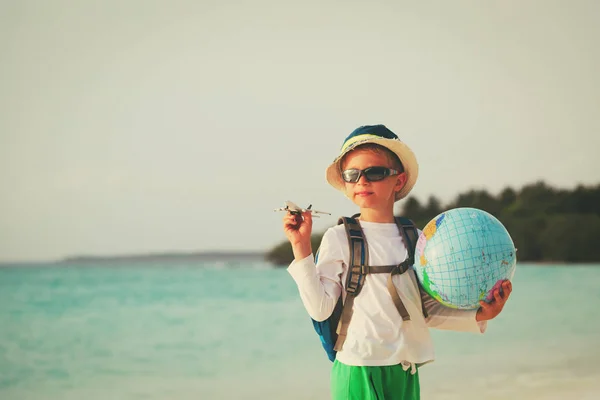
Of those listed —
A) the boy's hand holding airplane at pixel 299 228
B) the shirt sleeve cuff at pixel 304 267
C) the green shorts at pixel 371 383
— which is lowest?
the green shorts at pixel 371 383

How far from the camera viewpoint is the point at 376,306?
9.16ft

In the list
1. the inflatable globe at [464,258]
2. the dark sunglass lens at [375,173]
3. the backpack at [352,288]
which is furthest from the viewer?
the dark sunglass lens at [375,173]

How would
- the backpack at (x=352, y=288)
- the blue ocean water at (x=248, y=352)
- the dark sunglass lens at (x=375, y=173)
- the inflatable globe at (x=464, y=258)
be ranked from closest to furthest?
the inflatable globe at (x=464, y=258) < the backpack at (x=352, y=288) < the dark sunglass lens at (x=375, y=173) < the blue ocean water at (x=248, y=352)

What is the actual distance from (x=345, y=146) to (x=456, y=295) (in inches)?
29.1

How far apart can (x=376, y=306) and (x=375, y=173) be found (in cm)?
53

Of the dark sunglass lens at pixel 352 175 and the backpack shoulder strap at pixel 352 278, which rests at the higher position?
the dark sunglass lens at pixel 352 175

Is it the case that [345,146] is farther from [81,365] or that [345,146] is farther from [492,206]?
[492,206]

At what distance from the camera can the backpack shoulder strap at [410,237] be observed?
2.88 m

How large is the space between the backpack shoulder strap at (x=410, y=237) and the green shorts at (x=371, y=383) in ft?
0.91

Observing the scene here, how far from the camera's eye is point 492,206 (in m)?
30.7

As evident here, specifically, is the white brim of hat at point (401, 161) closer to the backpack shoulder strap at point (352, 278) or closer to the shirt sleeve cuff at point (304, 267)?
the backpack shoulder strap at point (352, 278)

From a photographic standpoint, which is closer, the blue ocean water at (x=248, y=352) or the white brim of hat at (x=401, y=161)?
the white brim of hat at (x=401, y=161)

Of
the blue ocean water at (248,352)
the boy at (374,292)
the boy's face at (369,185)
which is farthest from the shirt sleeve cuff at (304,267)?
the blue ocean water at (248,352)

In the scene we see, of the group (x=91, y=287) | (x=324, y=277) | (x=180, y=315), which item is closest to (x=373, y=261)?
(x=324, y=277)
